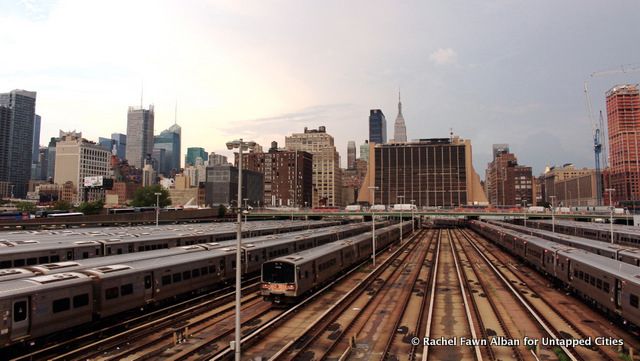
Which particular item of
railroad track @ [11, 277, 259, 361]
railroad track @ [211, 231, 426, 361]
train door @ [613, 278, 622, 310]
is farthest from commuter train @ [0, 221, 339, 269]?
train door @ [613, 278, 622, 310]

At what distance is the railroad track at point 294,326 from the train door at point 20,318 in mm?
8217

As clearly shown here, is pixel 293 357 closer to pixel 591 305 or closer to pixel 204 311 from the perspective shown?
pixel 204 311

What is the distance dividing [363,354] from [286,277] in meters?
9.16

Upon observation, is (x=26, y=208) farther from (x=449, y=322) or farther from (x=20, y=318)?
(x=449, y=322)

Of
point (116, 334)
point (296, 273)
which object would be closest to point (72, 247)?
point (116, 334)

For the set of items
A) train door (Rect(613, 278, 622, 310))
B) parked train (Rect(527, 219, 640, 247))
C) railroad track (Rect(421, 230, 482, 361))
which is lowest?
railroad track (Rect(421, 230, 482, 361))

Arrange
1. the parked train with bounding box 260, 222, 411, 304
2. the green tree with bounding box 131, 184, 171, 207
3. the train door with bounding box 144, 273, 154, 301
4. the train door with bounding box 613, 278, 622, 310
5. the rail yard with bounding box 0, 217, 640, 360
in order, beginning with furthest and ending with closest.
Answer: the green tree with bounding box 131, 184, 171, 207 → the parked train with bounding box 260, 222, 411, 304 → the train door with bounding box 144, 273, 154, 301 → the train door with bounding box 613, 278, 622, 310 → the rail yard with bounding box 0, 217, 640, 360

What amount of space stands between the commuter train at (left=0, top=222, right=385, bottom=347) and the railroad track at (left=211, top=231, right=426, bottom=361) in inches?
281

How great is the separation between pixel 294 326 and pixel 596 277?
19512mm

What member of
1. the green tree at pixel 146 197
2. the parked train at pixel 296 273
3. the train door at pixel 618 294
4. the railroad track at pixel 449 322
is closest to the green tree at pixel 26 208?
the green tree at pixel 146 197

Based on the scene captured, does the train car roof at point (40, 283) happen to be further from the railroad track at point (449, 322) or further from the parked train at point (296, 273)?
the railroad track at point (449, 322)

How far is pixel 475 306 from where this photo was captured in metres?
29.0

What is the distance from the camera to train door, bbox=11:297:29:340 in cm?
1772

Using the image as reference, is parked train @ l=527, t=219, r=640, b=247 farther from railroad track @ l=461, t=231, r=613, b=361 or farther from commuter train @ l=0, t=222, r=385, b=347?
commuter train @ l=0, t=222, r=385, b=347
